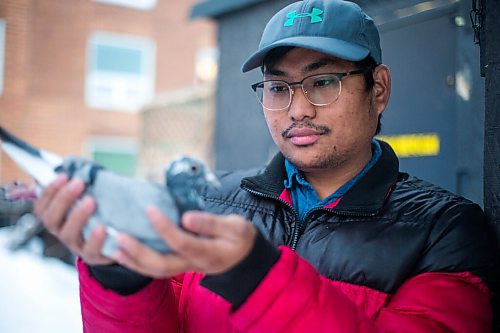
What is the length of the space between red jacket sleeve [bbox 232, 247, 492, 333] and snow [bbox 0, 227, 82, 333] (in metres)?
2.92

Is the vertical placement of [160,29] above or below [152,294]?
above

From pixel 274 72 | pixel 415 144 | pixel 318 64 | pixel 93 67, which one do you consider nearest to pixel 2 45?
pixel 93 67

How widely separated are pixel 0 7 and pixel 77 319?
5848mm

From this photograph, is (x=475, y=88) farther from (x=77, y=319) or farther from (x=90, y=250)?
(x=77, y=319)

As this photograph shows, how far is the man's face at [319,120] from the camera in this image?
1.57 m

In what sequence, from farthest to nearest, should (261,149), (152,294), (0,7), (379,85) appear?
(0,7), (261,149), (379,85), (152,294)

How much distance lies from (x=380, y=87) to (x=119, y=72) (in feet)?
39.3

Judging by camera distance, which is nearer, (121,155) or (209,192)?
(209,192)

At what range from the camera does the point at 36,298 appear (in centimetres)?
396

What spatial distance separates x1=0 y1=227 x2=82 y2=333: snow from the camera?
12.4ft

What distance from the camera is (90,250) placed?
38.8 inches

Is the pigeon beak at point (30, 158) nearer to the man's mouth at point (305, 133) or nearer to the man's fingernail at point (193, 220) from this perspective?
the man's fingernail at point (193, 220)

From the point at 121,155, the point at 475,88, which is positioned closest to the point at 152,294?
the point at 475,88

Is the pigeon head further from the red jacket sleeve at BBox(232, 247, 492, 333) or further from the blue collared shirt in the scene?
the blue collared shirt
